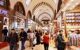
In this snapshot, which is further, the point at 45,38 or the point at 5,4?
the point at 5,4

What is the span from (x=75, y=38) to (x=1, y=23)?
246 inches

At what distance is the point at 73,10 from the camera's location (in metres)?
14.7

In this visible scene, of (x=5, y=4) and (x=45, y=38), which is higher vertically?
(x=5, y=4)

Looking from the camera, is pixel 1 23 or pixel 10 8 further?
pixel 10 8

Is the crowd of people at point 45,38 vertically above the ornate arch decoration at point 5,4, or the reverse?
the ornate arch decoration at point 5,4

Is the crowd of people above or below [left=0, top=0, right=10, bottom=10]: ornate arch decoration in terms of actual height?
below

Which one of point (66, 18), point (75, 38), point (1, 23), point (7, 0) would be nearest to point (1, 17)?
point (1, 23)

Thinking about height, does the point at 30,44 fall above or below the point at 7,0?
below

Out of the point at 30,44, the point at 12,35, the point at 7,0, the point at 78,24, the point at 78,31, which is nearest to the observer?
the point at 12,35

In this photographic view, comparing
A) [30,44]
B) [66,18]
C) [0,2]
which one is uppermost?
[0,2]

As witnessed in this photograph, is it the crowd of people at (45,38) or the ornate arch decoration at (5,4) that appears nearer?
the crowd of people at (45,38)

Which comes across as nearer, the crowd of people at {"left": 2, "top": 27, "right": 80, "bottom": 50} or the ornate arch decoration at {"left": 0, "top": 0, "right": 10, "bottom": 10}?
the crowd of people at {"left": 2, "top": 27, "right": 80, "bottom": 50}

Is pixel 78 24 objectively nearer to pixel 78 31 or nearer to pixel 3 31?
pixel 78 31

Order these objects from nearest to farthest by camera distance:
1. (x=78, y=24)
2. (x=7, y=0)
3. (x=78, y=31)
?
(x=78, y=31), (x=78, y=24), (x=7, y=0)
